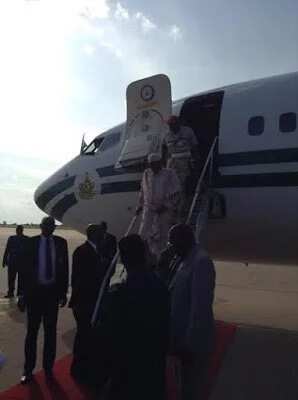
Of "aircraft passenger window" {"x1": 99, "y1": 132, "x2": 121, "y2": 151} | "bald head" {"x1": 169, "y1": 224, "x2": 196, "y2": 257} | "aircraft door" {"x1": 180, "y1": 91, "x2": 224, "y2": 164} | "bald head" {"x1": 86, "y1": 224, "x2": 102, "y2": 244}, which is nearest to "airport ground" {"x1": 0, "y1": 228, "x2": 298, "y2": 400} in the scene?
"bald head" {"x1": 86, "y1": 224, "x2": 102, "y2": 244}

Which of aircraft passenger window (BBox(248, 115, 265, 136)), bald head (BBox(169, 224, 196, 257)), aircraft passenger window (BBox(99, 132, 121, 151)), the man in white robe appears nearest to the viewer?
bald head (BBox(169, 224, 196, 257))

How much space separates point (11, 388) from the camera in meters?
6.46

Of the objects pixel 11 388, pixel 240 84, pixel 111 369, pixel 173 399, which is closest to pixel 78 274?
pixel 11 388

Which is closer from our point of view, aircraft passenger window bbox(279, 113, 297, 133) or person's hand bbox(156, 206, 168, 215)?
person's hand bbox(156, 206, 168, 215)

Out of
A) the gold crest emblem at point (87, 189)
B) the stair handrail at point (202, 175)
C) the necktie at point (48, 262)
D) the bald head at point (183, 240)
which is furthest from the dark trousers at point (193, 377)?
the gold crest emblem at point (87, 189)

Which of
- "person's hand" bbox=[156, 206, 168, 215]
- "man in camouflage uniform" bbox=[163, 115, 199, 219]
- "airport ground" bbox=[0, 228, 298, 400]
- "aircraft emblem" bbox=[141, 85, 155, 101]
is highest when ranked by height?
"aircraft emblem" bbox=[141, 85, 155, 101]

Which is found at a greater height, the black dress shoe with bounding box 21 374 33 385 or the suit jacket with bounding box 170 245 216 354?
the suit jacket with bounding box 170 245 216 354

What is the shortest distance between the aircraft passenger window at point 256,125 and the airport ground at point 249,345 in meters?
3.91

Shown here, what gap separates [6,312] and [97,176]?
3.89 m

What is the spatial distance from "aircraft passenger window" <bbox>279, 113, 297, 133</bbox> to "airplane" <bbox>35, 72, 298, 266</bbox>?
0.02 m

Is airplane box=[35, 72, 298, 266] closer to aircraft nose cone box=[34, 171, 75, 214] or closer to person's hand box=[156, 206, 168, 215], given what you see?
aircraft nose cone box=[34, 171, 75, 214]

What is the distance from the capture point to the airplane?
9266 millimetres

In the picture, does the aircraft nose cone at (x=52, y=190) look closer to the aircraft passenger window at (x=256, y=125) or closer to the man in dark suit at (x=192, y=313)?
the aircraft passenger window at (x=256, y=125)

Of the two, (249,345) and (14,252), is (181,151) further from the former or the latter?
(14,252)
